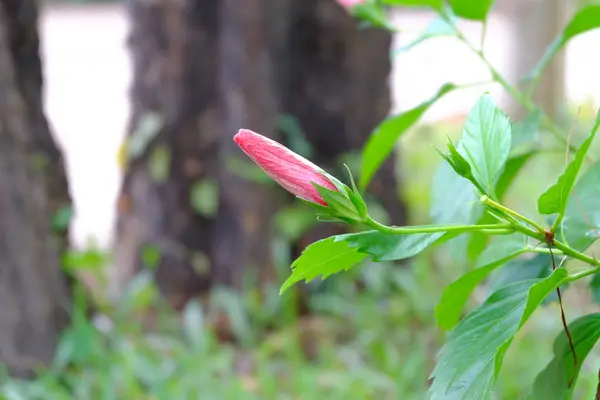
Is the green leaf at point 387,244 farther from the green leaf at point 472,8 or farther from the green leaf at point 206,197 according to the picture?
the green leaf at point 206,197

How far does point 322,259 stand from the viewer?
0.49 m

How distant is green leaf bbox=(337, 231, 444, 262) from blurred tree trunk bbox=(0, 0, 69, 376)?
1453 millimetres

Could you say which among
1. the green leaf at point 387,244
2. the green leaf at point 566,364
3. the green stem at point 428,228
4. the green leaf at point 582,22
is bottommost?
the green leaf at point 566,364

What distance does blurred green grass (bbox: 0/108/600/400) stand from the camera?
1.79m

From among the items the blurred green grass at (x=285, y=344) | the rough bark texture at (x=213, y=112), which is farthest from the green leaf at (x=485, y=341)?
the rough bark texture at (x=213, y=112)

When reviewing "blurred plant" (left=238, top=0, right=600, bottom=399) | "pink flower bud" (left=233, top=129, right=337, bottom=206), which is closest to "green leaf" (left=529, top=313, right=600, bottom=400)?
"blurred plant" (left=238, top=0, right=600, bottom=399)

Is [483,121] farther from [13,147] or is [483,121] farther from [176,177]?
[176,177]

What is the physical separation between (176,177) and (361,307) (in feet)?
2.65

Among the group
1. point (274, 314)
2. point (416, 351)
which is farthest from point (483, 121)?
point (274, 314)

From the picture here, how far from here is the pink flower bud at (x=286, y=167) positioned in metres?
0.46

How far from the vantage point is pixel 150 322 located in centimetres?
252

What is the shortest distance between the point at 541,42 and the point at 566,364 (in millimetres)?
4162

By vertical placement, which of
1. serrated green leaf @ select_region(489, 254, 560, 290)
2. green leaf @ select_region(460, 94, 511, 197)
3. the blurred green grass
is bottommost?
the blurred green grass

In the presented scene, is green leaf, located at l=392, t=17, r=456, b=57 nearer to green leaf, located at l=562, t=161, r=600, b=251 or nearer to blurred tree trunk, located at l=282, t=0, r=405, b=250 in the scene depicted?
green leaf, located at l=562, t=161, r=600, b=251
